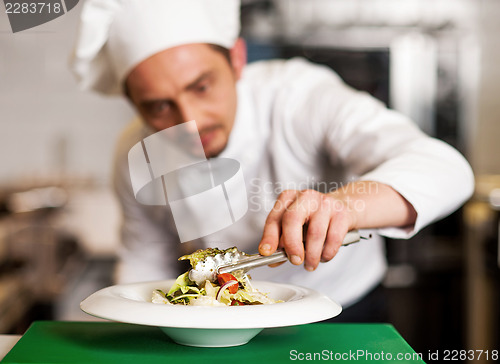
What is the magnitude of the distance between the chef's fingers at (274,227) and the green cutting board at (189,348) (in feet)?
0.31

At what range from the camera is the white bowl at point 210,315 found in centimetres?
50

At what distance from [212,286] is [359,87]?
1.32 meters

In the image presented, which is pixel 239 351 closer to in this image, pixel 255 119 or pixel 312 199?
pixel 312 199

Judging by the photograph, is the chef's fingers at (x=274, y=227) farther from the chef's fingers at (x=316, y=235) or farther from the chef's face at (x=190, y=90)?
the chef's face at (x=190, y=90)

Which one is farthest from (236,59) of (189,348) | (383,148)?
(189,348)

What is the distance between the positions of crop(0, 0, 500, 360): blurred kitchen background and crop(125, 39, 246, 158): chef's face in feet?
1.73

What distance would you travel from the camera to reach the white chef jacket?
3.63 ft

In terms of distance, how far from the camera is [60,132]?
1.77 meters

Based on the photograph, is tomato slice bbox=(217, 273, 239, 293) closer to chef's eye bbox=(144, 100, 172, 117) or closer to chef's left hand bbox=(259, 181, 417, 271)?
chef's left hand bbox=(259, 181, 417, 271)

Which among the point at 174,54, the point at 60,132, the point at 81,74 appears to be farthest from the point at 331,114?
the point at 60,132

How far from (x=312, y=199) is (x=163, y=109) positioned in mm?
672

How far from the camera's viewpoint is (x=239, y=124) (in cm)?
129

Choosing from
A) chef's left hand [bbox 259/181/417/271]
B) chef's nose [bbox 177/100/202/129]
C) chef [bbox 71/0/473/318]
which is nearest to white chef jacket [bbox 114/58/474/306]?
chef [bbox 71/0/473/318]

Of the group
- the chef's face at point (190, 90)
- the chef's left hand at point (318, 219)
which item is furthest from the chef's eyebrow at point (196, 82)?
the chef's left hand at point (318, 219)
